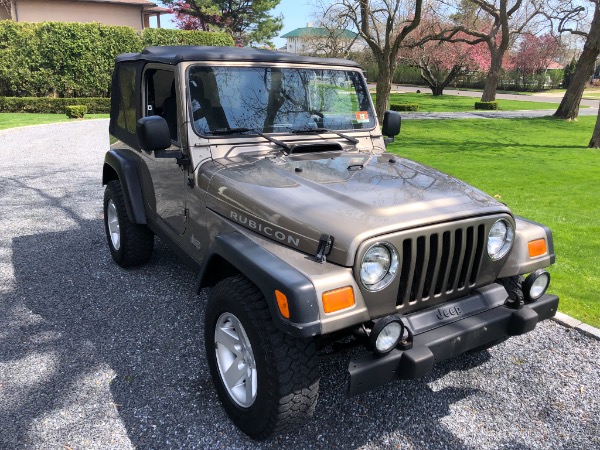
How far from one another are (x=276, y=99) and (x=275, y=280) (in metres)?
1.76

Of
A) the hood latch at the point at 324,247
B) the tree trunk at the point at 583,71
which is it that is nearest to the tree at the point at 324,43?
the tree trunk at the point at 583,71

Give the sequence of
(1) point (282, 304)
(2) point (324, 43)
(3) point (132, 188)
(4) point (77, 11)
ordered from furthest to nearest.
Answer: (2) point (324, 43)
(4) point (77, 11)
(3) point (132, 188)
(1) point (282, 304)

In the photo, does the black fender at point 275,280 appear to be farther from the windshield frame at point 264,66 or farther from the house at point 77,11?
the house at point 77,11

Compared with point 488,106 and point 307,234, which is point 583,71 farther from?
point 307,234

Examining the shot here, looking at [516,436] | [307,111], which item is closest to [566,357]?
[516,436]

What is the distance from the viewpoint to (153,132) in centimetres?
300

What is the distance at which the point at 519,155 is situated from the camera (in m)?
12.4

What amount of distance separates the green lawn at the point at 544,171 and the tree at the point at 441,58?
18.2 m

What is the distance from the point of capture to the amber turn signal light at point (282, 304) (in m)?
2.18

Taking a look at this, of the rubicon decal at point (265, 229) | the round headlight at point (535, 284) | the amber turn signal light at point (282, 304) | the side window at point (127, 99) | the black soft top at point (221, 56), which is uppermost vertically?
the black soft top at point (221, 56)

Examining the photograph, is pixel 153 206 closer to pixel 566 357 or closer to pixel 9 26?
pixel 566 357

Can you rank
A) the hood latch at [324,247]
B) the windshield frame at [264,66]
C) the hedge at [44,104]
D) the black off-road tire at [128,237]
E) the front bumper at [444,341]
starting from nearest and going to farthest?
1. the front bumper at [444,341]
2. the hood latch at [324,247]
3. the windshield frame at [264,66]
4. the black off-road tire at [128,237]
5. the hedge at [44,104]

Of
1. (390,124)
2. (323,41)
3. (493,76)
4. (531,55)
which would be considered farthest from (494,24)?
A: (390,124)

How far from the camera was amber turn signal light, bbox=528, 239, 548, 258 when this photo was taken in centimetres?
297
